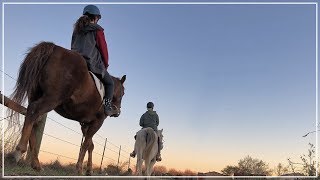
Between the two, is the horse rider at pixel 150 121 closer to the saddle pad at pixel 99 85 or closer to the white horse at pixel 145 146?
the white horse at pixel 145 146

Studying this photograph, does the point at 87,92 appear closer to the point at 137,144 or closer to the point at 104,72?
the point at 104,72

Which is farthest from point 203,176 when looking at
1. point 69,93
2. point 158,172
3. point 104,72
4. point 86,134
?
point 69,93

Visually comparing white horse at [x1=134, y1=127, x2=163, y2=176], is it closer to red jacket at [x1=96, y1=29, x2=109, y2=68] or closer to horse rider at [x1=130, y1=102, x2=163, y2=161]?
horse rider at [x1=130, y1=102, x2=163, y2=161]

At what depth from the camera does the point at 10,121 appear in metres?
6.35

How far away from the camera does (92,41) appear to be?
7.27 meters

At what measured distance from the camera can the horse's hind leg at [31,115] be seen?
5784 mm

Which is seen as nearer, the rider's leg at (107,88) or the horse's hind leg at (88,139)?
the rider's leg at (107,88)

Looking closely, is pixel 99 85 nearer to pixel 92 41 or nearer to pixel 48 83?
pixel 92 41

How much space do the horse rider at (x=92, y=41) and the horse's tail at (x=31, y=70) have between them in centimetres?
81

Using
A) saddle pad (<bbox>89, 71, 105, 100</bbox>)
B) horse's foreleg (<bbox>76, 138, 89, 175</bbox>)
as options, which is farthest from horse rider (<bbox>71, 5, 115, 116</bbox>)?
horse's foreleg (<bbox>76, 138, 89, 175</bbox>)

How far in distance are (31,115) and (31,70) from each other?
67 cm

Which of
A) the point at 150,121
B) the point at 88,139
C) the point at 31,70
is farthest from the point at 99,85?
the point at 150,121

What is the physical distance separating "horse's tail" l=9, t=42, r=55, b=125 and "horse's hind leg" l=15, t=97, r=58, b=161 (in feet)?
0.89

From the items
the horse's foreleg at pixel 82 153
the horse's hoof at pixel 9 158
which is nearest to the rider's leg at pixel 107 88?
the horse's foreleg at pixel 82 153
